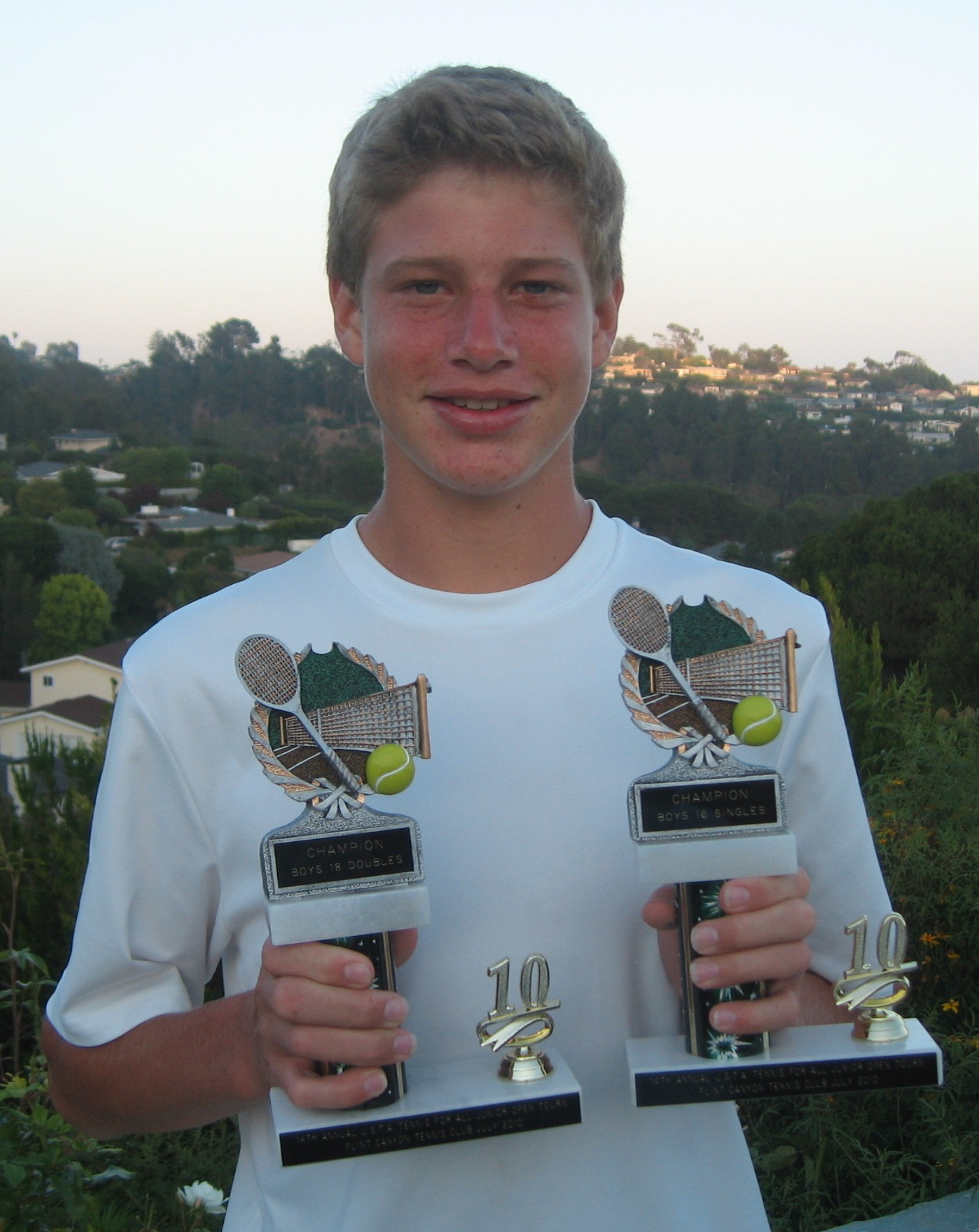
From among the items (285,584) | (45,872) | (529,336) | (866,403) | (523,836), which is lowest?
(45,872)

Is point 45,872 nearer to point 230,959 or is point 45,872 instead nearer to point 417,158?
point 230,959

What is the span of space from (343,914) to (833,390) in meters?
39.8

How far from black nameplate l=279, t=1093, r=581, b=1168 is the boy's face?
0.80 metres

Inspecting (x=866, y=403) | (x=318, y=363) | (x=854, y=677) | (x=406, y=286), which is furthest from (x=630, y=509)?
(x=318, y=363)

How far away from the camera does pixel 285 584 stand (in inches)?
67.7

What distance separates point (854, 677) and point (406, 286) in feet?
14.6

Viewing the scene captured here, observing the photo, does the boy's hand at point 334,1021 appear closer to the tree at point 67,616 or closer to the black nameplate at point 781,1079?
the black nameplate at point 781,1079

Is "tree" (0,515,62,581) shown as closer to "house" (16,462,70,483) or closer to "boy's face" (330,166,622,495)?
"house" (16,462,70,483)

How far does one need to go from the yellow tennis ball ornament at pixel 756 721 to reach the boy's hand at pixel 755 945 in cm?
16

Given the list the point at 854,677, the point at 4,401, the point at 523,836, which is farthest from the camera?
the point at 4,401

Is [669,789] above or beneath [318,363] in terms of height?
beneath

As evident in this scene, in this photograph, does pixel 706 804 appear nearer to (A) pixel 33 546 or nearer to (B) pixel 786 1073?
(B) pixel 786 1073

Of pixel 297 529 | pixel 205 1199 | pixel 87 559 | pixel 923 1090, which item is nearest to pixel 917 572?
pixel 923 1090

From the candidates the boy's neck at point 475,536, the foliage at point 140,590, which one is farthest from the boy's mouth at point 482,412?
the foliage at point 140,590
